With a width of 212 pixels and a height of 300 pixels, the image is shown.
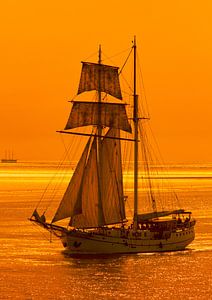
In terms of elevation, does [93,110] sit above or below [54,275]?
above

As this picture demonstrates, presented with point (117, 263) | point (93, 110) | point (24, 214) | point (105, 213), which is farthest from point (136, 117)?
point (24, 214)

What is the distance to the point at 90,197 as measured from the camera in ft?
293

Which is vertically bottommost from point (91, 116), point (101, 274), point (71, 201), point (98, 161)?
point (101, 274)

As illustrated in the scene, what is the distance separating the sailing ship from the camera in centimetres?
8819

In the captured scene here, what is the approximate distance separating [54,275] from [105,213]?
13.5 meters

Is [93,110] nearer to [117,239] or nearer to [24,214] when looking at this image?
[117,239]

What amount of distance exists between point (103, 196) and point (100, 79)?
1144 centimetres

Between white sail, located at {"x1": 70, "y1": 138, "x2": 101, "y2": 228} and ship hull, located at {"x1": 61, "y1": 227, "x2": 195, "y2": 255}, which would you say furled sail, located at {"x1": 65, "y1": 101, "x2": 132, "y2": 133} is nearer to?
white sail, located at {"x1": 70, "y1": 138, "x2": 101, "y2": 228}

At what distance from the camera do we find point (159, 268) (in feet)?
270

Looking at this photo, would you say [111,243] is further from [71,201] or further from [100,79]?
[100,79]

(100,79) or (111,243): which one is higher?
(100,79)

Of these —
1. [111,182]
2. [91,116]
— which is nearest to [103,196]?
[111,182]

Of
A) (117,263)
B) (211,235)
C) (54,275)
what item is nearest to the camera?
(54,275)

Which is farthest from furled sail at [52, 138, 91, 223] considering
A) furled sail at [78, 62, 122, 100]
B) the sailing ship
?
furled sail at [78, 62, 122, 100]
